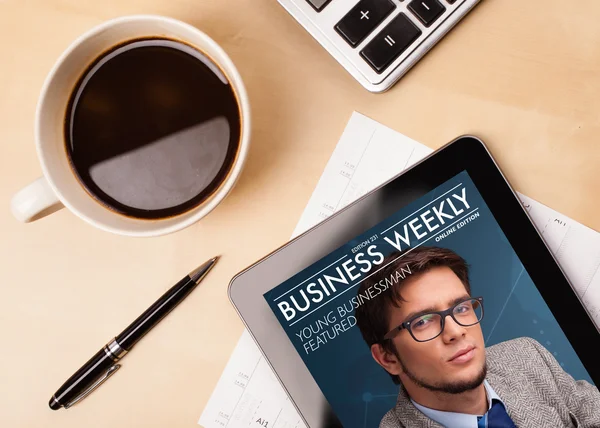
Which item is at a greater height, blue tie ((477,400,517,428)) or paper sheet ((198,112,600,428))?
paper sheet ((198,112,600,428))

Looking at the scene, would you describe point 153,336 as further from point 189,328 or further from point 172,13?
point 172,13

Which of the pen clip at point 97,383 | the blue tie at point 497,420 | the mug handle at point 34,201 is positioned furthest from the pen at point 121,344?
the blue tie at point 497,420

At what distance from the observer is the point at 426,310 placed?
429 mm

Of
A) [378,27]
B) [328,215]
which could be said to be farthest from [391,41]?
[328,215]

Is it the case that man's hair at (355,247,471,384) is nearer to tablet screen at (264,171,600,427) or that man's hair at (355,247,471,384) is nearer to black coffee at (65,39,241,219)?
tablet screen at (264,171,600,427)

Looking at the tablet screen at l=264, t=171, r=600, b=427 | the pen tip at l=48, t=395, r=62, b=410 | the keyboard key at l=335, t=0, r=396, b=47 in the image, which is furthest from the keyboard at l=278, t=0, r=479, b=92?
the pen tip at l=48, t=395, r=62, b=410

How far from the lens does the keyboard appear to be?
415mm

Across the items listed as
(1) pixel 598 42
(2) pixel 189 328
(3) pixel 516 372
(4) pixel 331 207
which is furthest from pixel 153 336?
(1) pixel 598 42

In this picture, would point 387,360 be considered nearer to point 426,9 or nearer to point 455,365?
point 455,365

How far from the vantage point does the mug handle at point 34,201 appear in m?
0.36

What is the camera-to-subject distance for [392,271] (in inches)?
17.2

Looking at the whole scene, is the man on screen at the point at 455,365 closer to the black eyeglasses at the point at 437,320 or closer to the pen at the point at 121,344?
the black eyeglasses at the point at 437,320

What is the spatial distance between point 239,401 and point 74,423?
14 centimetres

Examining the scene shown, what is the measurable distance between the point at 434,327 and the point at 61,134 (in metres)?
0.31
